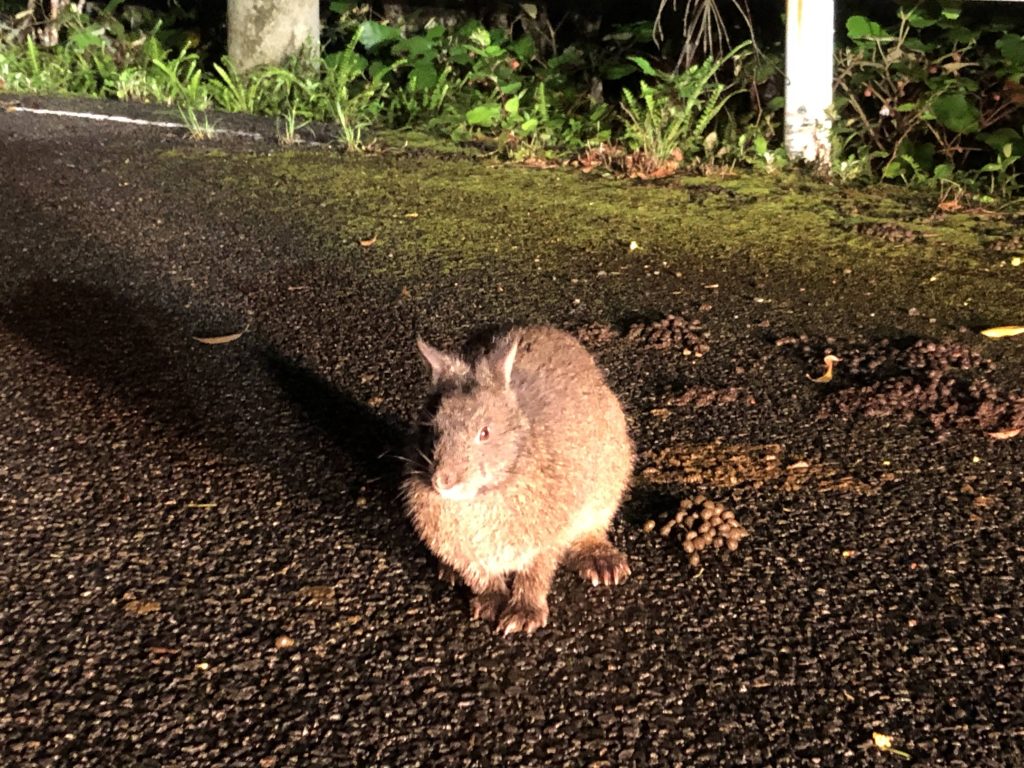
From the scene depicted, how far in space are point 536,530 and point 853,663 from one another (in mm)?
904

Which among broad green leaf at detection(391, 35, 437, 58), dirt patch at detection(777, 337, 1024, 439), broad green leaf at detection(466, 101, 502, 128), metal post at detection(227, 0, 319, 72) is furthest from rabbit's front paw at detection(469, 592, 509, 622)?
metal post at detection(227, 0, 319, 72)

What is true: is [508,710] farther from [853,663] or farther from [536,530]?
[853,663]

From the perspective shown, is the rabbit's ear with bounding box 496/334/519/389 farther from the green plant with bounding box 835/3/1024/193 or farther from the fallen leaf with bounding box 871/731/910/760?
the green plant with bounding box 835/3/1024/193

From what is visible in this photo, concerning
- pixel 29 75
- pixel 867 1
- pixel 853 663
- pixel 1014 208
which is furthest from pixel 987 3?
pixel 29 75

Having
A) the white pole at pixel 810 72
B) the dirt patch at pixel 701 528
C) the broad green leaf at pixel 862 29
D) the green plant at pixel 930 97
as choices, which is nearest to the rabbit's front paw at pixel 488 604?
the dirt patch at pixel 701 528

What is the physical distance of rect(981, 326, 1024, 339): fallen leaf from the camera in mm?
4348

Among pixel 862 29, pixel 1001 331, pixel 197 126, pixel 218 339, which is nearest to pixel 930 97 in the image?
pixel 862 29

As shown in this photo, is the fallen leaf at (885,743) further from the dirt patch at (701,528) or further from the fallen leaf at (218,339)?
the fallen leaf at (218,339)

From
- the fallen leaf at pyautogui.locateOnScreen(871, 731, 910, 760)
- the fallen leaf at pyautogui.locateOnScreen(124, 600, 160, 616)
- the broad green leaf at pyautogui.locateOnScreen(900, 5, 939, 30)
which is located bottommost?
the fallen leaf at pyautogui.locateOnScreen(871, 731, 910, 760)

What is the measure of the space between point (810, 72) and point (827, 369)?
301 centimetres

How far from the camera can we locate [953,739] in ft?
7.61

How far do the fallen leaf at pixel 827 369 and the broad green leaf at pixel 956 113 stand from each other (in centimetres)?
305

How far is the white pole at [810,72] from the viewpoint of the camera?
20.5 ft

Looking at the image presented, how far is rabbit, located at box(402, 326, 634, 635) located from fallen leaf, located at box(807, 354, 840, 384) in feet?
4.39
